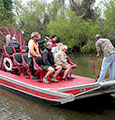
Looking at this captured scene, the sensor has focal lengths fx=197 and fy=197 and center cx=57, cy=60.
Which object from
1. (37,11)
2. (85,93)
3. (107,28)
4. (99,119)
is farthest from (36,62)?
(37,11)

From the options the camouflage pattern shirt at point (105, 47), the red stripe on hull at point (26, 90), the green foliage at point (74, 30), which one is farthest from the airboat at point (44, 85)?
the green foliage at point (74, 30)

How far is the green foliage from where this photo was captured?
2970 cm

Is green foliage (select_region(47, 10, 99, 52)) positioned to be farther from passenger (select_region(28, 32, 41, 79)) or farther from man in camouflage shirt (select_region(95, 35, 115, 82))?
man in camouflage shirt (select_region(95, 35, 115, 82))

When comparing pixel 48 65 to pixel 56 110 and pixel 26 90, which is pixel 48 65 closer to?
pixel 26 90

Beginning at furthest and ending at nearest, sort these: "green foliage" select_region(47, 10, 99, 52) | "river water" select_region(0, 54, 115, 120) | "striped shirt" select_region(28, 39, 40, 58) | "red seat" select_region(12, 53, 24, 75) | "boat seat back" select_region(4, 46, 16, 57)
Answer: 1. "green foliage" select_region(47, 10, 99, 52)
2. "boat seat back" select_region(4, 46, 16, 57)
3. "red seat" select_region(12, 53, 24, 75)
4. "striped shirt" select_region(28, 39, 40, 58)
5. "river water" select_region(0, 54, 115, 120)

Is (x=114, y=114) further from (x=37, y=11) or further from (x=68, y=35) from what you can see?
(x=37, y=11)

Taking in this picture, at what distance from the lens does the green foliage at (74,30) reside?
29703 mm

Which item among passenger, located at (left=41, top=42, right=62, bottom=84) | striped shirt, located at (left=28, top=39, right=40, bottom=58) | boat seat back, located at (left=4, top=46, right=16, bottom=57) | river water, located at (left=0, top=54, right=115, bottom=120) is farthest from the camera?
boat seat back, located at (left=4, top=46, right=16, bottom=57)

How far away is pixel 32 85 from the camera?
6230 mm

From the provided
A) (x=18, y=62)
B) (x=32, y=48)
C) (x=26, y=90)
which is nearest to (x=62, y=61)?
(x=32, y=48)

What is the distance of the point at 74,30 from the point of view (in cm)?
3091

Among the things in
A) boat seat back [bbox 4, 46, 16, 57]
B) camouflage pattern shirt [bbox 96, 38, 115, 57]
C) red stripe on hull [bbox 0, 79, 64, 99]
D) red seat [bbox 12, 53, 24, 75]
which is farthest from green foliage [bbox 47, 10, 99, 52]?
camouflage pattern shirt [bbox 96, 38, 115, 57]

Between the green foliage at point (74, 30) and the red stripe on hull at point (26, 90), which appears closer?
the red stripe on hull at point (26, 90)

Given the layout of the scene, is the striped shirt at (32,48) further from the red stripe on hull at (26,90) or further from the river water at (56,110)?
the river water at (56,110)
